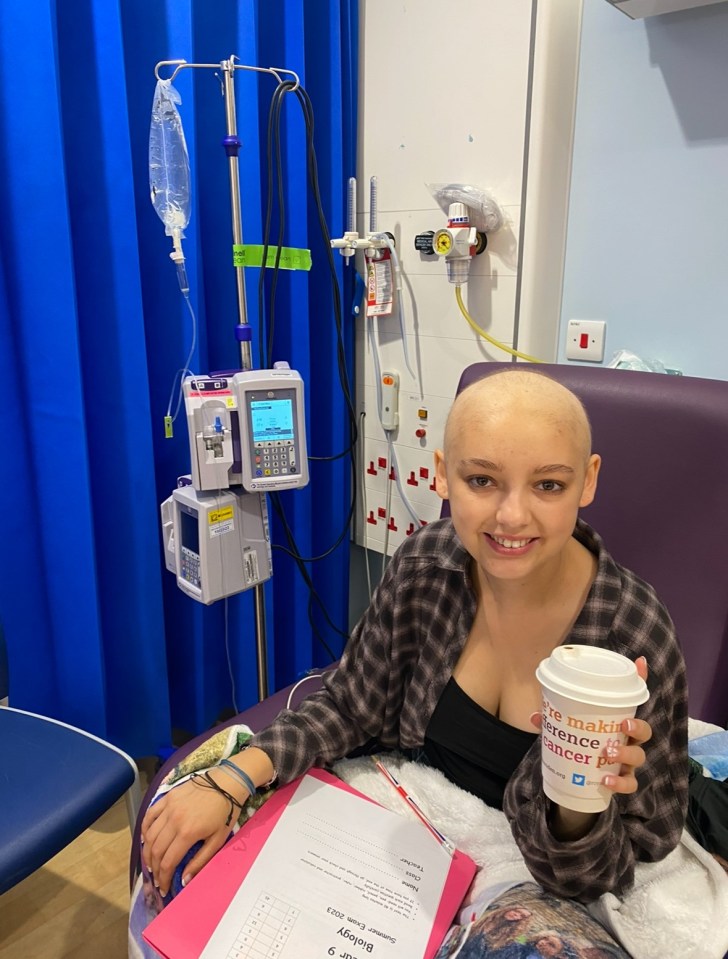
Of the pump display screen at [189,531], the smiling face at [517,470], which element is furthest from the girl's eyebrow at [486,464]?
the pump display screen at [189,531]

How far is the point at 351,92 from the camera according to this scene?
1.98m

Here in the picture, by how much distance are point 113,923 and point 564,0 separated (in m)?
2.30

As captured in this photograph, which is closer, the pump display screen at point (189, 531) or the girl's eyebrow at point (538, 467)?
the girl's eyebrow at point (538, 467)

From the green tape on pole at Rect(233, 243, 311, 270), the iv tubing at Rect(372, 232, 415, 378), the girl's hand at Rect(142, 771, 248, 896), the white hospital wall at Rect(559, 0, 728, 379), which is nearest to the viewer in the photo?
the girl's hand at Rect(142, 771, 248, 896)

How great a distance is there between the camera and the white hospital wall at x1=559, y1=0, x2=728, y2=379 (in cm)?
144

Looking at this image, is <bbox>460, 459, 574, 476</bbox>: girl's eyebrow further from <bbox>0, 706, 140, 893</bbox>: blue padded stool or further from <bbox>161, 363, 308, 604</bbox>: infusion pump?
<bbox>0, 706, 140, 893</bbox>: blue padded stool

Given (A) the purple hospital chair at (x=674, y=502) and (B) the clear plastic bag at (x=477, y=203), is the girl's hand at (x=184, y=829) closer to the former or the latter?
(A) the purple hospital chair at (x=674, y=502)

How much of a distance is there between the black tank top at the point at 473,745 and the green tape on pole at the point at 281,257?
1.20 metres

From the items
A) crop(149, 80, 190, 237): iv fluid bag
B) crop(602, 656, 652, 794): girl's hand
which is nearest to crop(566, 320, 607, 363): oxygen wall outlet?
crop(149, 80, 190, 237): iv fluid bag

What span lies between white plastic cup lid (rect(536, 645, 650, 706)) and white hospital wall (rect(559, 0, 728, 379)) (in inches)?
42.0

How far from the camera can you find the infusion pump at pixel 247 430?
150 centimetres

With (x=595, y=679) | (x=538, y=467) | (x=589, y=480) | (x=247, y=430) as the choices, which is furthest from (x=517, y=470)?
(x=247, y=430)

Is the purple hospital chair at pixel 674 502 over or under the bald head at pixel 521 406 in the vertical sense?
under

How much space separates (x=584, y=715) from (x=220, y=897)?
535mm
